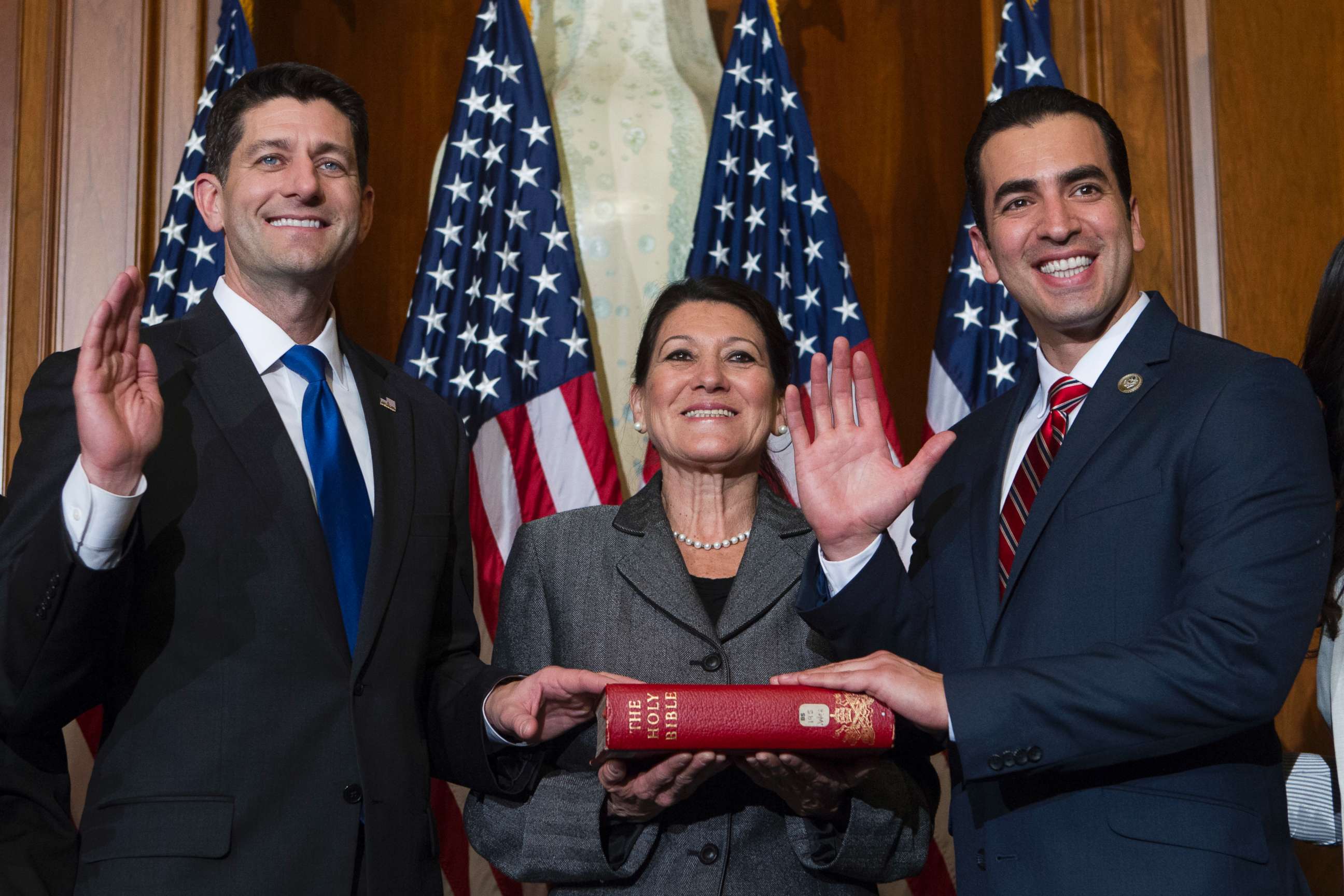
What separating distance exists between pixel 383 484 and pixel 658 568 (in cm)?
54

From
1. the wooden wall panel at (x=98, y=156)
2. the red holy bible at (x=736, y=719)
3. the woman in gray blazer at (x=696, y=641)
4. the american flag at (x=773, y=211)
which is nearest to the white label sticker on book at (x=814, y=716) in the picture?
the red holy bible at (x=736, y=719)

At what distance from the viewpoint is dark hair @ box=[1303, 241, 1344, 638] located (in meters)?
2.29

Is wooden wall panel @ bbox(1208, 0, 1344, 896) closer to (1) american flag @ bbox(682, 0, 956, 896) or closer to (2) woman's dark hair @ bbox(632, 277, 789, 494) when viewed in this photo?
(1) american flag @ bbox(682, 0, 956, 896)

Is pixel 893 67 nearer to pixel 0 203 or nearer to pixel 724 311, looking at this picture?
pixel 724 311

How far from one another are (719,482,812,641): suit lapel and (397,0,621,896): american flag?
53.9 inches

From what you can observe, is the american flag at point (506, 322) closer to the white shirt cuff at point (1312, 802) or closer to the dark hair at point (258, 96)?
the dark hair at point (258, 96)

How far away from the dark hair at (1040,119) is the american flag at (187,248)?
2.12 metres

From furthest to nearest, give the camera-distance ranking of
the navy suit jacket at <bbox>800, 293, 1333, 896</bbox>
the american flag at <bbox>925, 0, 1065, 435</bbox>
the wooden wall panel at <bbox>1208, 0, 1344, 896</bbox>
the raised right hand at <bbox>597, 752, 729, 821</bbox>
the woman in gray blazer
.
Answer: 1. the american flag at <bbox>925, 0, 1065, 435</bbox>
2. the wooden wall panel at <bbox>1208, 0, 1344, 896</bbox>
3. the woman in gray blazer
4. the raised right hand at <bbox>597, 752, 729, 821</bbox>
5. the navy suit jacket at <bbox>800, 293, 1333, 896</bbox>

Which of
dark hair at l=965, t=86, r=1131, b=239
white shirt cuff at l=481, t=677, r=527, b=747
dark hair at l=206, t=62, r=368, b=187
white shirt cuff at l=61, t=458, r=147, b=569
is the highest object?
dark hair at l=206, t=62, r=368, b=187

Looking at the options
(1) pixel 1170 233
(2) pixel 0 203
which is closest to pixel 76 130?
(2) pixel 0 203

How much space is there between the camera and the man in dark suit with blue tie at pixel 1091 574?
180cm

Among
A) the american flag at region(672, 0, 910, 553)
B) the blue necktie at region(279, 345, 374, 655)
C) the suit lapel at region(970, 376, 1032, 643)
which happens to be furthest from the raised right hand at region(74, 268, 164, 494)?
the american flag at region(672, 0, 910, 553)

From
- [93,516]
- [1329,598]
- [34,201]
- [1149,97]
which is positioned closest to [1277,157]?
[1149,97]

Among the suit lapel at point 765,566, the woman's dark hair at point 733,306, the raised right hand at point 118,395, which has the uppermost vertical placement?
the woman's dark hair at point 733,306
